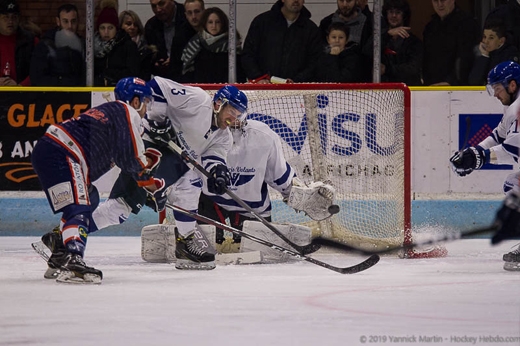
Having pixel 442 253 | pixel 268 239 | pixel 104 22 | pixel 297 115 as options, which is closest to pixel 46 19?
pixel 104 22

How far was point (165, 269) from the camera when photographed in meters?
5.22

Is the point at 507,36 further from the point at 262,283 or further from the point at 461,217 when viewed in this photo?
the point at 262,283

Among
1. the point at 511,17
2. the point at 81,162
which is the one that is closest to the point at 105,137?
the point at 81,162

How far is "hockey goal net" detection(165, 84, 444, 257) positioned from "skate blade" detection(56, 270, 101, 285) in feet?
6.01

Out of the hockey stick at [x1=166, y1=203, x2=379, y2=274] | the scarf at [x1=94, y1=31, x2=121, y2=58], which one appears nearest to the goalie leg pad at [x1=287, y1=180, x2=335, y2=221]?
the hockey stick at [x1=166, y1=203, x2=379, y2=274]

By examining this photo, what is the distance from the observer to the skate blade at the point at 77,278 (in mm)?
4449

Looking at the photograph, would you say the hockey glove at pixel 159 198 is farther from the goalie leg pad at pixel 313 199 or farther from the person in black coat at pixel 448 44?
the person in black coat at pixel 448 44

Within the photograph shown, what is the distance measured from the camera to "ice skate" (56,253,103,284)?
440 centimetres

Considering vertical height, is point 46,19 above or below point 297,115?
above

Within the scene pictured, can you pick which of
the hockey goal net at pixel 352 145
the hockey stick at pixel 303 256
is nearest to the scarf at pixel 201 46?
the hockey goal net at pixel 352 145

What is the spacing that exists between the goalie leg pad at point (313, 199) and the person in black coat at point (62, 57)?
6.48ft

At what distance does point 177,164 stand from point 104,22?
1.96 meters

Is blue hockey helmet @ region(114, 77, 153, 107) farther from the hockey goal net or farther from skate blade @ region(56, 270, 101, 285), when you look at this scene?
the hockey goal net

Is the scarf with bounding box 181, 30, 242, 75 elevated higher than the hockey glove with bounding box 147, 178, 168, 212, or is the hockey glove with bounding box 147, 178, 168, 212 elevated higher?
the scarf with bounding box 181, 30, 242, 75
